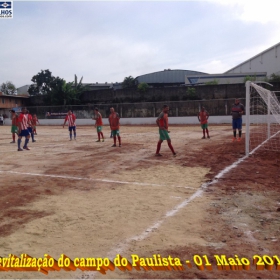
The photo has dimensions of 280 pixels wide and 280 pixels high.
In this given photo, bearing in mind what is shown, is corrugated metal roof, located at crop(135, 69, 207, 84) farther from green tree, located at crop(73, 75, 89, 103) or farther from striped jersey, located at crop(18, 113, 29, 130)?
striped jersey, located at crop(18, 113, 29, 130)

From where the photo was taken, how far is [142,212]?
19.2 feet

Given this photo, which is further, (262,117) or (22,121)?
(262,117)

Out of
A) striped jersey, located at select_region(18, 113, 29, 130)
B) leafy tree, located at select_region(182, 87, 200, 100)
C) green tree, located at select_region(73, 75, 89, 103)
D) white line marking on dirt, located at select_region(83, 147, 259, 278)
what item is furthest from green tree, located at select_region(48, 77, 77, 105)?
white line marking on dirt, located at select_region(83, 147, 259, 278)

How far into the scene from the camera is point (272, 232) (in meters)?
4.86

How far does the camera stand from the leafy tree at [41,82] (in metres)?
62.0

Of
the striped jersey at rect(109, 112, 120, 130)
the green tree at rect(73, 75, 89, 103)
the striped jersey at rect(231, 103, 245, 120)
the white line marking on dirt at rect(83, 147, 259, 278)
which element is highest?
the green tree at rect(73, 75, 89, 103)

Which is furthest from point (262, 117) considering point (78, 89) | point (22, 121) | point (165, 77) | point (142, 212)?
point (165, 77)

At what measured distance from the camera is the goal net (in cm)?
1229

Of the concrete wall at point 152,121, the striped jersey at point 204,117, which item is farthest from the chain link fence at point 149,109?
the striped jersey at point 204,117

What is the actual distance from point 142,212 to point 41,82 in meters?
61.4

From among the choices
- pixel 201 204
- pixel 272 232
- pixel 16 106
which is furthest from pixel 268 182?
pixel 16 106

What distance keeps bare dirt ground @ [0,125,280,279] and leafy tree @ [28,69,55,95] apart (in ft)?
177

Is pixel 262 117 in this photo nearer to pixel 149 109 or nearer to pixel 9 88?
pixel 149 109

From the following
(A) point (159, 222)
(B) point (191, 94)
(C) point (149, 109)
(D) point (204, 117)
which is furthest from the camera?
(B) point (191, 94)
